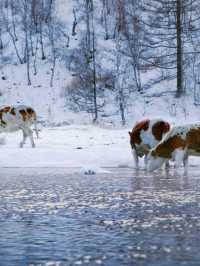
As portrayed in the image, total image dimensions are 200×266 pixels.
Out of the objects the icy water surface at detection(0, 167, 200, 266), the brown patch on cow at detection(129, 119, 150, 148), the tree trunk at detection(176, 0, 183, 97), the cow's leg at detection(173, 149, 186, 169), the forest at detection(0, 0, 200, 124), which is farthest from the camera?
→ the forest at detection(0, 0, 200, 124)

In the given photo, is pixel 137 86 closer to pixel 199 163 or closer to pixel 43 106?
pixel 43 106

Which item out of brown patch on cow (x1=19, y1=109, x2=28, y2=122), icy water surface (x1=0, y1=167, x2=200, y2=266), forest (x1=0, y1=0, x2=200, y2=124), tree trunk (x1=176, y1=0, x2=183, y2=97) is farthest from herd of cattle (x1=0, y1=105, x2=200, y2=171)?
forest (x1=0, y1=0, x2=200, y2=124)

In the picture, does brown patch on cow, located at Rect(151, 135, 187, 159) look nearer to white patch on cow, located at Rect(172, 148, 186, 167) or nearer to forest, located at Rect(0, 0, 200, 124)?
white patch on cow, located at Rect(172, 148, 186, 167)

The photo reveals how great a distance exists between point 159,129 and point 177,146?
1.73 metres

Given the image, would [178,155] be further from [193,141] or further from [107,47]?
[107,47]

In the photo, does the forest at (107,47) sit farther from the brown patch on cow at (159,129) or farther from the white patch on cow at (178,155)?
the white patch on cow at (178,155)

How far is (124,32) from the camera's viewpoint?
44.2 meters

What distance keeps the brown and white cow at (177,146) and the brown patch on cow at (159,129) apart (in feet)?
5.00

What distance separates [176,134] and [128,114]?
24713mm

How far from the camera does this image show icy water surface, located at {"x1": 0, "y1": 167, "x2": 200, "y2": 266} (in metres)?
3.31

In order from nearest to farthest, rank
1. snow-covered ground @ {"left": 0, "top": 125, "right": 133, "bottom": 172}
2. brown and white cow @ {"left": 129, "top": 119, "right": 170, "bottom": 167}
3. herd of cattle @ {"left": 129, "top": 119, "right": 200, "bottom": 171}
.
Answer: herd of cattle @ {"left": 129, "top": 119, "right": 200, "bottom": 171} < snow-covered ground @ {"left": 0, "top": 125, "right": 133, "bottom": 172} < brown and white cow @ {"left": 129, "top": 119, "right": 170, "bottom": 167}

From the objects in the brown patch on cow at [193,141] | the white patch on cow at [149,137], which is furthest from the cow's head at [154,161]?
the white patch on cow at [149,137]

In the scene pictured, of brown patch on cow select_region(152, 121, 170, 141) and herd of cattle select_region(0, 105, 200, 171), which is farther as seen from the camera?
brown patch on cow select_region(152, 121, 170, 141)

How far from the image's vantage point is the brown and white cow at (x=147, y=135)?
1312 centimetres
